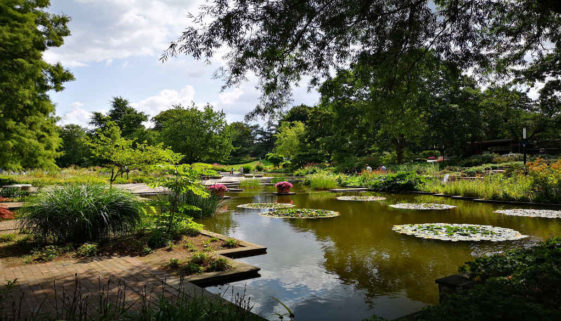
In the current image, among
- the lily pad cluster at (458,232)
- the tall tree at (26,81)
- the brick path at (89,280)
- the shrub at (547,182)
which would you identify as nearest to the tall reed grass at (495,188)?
the shrub at (547,182)

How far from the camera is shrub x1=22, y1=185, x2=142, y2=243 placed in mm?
6008

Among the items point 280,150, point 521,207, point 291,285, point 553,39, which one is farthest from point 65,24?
point 280,150

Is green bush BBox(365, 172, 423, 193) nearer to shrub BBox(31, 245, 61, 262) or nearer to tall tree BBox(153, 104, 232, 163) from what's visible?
tall tree BBox(153, 104, 232, 163)

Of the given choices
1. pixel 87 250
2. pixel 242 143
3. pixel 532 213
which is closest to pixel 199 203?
pixel 87 250

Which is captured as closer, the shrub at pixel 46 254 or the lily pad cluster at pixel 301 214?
the shrub at pixel 46 254

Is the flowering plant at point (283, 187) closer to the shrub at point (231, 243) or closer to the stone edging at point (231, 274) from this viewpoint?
the shrub at point (231, 243)

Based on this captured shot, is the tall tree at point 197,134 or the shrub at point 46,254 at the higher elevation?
the tall tree at point 197,134

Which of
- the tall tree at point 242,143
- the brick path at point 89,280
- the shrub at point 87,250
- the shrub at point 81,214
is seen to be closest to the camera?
the brick path at point 89,280

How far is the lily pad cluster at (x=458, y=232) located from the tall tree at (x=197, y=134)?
1749cm

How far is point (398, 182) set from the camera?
55.7 ft

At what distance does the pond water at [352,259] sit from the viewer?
13.2 feet

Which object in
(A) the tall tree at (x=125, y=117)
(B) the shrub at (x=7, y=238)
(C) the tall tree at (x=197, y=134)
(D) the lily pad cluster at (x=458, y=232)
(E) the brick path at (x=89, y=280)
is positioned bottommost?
(D) the lily pad cluster at (x=458, y=232)

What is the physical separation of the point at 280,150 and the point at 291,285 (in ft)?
129

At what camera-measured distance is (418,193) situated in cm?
1611
